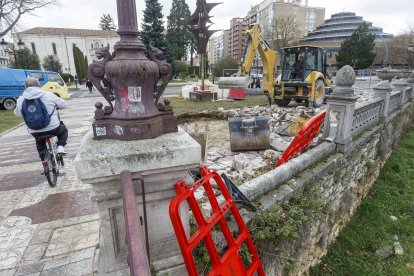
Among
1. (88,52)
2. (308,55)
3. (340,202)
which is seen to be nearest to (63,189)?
(340,202)

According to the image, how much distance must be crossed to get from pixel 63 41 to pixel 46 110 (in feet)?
186

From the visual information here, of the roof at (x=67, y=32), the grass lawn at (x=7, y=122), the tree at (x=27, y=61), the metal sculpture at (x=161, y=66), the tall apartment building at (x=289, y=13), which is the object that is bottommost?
the grass lawn at (x=7, y=122)

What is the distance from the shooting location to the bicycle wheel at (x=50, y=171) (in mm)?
4141

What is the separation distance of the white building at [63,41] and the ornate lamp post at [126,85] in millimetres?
52639

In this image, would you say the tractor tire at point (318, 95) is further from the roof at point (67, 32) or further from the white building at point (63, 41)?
the roof at point (67, 32)

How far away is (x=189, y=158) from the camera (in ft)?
4.78

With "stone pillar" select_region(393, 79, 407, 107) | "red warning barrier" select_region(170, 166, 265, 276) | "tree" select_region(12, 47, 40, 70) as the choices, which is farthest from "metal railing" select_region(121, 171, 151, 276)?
"tree" select_region(12, 47, 40, 70)

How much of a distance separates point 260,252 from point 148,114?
184 centimetres

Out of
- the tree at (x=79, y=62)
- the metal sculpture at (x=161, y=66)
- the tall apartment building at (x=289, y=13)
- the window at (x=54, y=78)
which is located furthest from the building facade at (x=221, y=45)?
the metal sculpture at (x=161, y=66)

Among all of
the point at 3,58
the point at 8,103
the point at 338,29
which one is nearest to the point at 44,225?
the point at 8,103

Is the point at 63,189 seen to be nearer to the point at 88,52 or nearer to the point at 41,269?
the point at 41,269

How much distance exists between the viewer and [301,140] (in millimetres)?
4680

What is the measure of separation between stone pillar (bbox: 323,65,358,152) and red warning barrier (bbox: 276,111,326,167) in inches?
9.4

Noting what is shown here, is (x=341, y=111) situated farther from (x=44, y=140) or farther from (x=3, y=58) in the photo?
(x=3, y=58)
